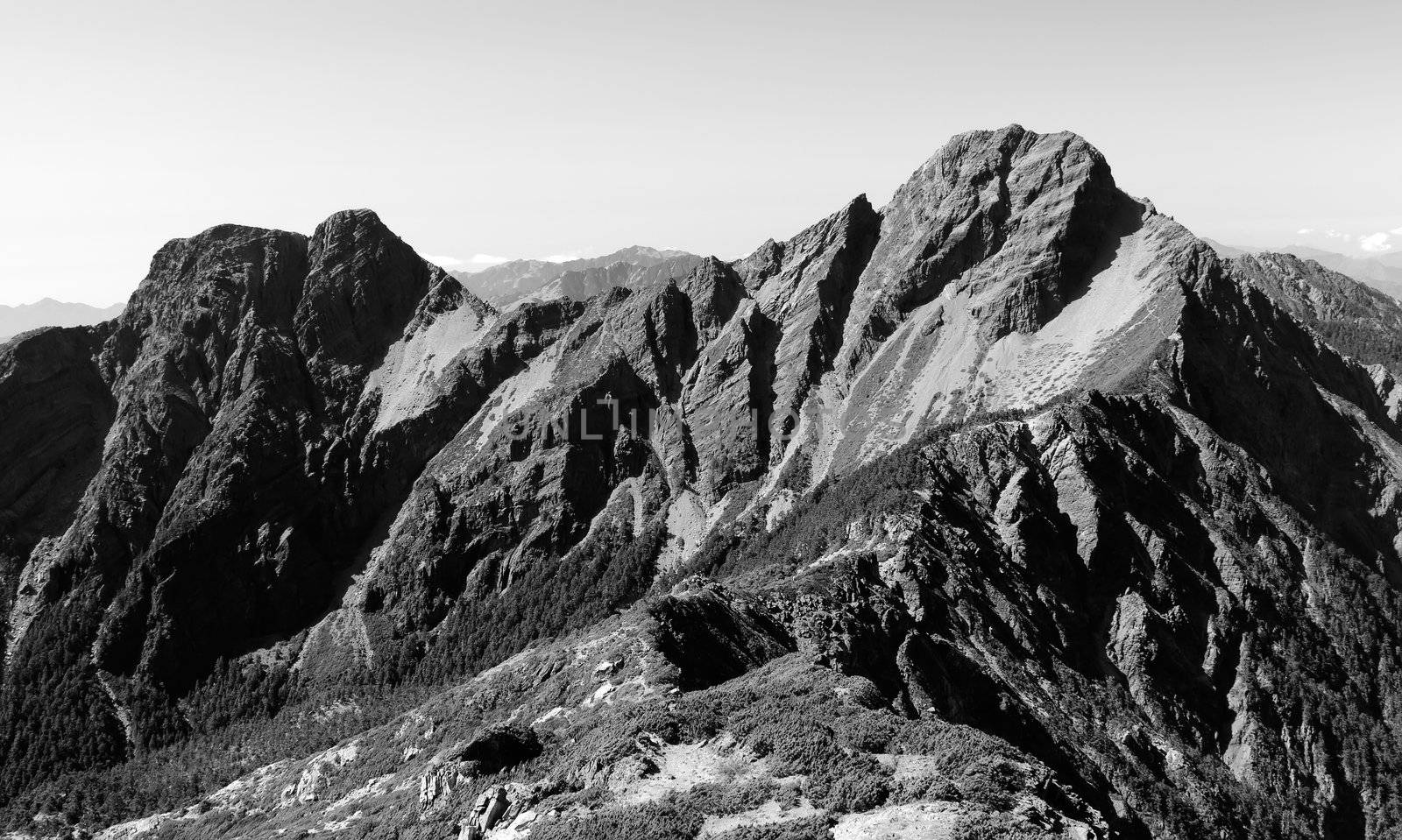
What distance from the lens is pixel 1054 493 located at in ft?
549

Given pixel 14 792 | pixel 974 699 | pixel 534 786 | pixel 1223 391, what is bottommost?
pixel 14 792

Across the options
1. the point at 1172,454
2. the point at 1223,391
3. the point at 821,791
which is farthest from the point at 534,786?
the point at 1223,391

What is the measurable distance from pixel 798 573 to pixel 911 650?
23788 mm

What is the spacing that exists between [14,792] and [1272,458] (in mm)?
264905

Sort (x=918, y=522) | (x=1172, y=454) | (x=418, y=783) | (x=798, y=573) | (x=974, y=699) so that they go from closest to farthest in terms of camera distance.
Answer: (x=418, y=783), (x=974, y=699), (x=798, y=573), (x=918, y=522), (x=1172, y=454)

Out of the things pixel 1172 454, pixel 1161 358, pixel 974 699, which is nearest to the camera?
pixel 974 699

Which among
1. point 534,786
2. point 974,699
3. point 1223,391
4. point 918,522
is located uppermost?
point 1223,391

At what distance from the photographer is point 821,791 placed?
209 feet

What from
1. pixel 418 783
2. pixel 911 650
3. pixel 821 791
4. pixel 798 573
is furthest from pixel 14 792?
pixel 821 791

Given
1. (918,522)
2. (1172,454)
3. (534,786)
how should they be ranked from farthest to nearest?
1. (1172,454)
2. (918,522)
3. (534,786)

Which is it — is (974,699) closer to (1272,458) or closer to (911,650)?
(911,650)

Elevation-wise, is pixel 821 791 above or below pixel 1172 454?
Result: below

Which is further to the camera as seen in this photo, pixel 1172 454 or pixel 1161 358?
pixel 1161 358

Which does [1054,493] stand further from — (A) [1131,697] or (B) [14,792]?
(B) [14,792]
